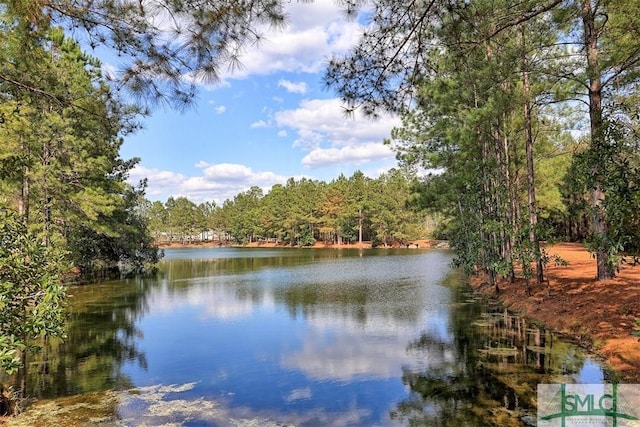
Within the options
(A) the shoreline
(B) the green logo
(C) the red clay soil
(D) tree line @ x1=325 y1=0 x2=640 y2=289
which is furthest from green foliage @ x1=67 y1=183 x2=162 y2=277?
(A) the shoreline

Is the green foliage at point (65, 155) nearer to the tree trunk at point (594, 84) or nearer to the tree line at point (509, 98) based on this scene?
the tree line at point (509, 98)

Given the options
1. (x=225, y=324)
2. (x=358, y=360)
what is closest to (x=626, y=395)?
(x=358, y=360)

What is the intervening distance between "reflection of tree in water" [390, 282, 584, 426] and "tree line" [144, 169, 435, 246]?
38.0 m

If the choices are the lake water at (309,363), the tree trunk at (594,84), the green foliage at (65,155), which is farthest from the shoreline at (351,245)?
the tree trunk at (594,84)

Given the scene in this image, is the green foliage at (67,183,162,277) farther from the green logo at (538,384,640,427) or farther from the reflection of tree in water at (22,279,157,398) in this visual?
the green logo at (538,384,640,427)

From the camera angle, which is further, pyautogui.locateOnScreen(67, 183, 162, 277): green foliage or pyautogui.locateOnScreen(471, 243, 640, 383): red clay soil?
pyautogui.locateOnScreen(67, 183, 162, 277): green foliage

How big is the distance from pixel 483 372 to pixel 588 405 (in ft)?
5.43

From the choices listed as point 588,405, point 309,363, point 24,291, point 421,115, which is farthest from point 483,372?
point 421,115

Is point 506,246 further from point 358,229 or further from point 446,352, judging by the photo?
point 358,229

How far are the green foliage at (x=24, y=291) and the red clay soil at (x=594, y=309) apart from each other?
6748 millimetres

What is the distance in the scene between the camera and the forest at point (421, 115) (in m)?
4.58

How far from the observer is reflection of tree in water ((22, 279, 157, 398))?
6844mm

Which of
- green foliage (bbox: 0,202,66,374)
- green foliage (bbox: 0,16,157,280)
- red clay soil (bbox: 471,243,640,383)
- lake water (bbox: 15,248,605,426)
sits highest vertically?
green foliage (bbox: 0,16,157,280)

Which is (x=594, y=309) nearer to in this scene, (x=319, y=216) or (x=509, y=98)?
(x=509, y=98)
